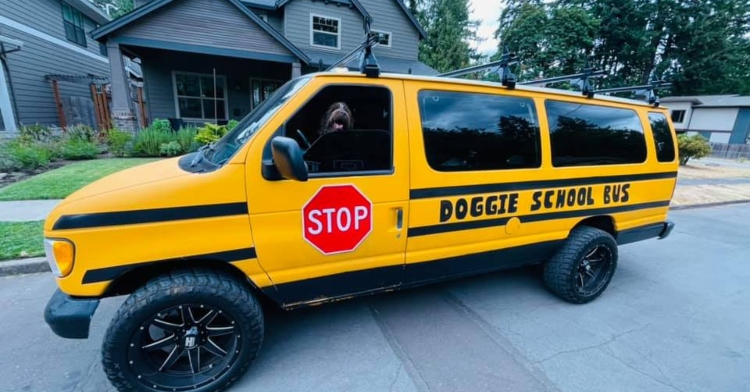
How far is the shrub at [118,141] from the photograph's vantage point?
348 inches

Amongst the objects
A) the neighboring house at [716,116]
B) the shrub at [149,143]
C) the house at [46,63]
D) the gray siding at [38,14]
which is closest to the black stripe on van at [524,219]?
the shrub at [149,143]

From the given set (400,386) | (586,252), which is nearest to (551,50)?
(586,252)

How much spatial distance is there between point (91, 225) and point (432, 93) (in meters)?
2.26

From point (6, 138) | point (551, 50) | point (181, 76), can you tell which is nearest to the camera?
point (6, 138)

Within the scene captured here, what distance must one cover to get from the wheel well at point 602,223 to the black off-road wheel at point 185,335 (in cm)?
323

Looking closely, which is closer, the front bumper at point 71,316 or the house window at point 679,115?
the front bumper at point 71,316

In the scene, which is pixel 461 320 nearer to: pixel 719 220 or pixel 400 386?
pixel 400 386

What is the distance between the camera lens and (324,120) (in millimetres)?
2479

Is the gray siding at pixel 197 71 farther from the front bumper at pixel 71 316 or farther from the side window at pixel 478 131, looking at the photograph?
the front bumper at pixel 71 316

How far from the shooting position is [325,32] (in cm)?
1405

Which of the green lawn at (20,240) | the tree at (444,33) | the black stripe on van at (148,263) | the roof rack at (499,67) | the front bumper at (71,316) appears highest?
the tree at (444,33)

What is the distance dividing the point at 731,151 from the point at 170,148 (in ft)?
114

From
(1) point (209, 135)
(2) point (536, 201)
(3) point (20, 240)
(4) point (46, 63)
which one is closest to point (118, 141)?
(1) point (209, 135)

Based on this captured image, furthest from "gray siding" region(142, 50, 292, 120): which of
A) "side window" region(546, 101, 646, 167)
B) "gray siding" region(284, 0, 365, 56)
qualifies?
"side window" region(546, 101, 646, 167)
